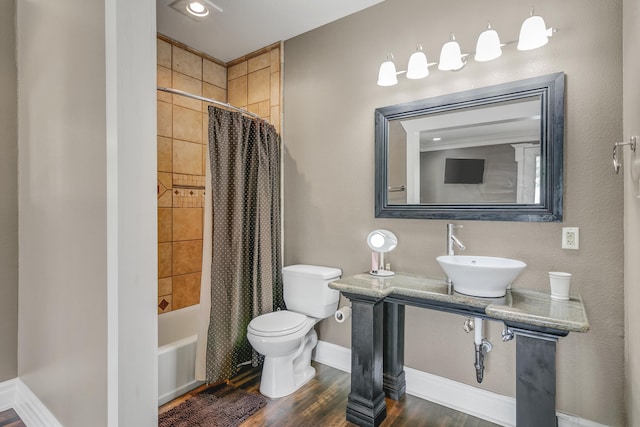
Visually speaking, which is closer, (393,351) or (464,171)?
(464,171)

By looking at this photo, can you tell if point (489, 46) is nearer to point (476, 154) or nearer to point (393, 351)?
point (476, 154)

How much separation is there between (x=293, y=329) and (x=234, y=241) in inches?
27.4

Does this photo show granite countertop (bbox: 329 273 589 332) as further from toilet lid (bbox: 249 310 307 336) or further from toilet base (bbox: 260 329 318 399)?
toilet base (bbox: 260 329 318 399)

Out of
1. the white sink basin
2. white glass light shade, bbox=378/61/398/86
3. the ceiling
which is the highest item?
the ceiling

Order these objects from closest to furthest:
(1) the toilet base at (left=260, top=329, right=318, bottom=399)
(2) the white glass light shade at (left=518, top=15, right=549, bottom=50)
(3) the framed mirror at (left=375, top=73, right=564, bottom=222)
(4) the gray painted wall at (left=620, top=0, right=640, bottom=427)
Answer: (4) the gray painted wall at (left=620, top=0, right=640, bottom=427) → (2) the white glass light shade at (left=518, top=15, right=549, bottom=50) → (3) the framed mirror at (left=375, top=73, right=564, bottom=222) → (1) the toilet base at (left=260, top=329, right=318, bottom=399)

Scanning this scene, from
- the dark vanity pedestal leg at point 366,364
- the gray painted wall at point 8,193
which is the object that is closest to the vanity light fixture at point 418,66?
the dark vanity pedestal leg at point 366,364

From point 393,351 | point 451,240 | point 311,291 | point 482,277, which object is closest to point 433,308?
point 482,277

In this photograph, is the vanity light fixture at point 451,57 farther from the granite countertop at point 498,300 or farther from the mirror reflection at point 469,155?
the granite countertop at point 498,300

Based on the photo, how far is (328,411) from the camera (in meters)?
2.00

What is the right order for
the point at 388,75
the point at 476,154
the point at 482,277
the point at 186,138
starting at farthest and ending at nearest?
1. the point at 186,138
2. the point at 388,75
3. the point at 476,154
4. the point at 482,277

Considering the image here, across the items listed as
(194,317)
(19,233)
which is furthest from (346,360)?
(19,233)

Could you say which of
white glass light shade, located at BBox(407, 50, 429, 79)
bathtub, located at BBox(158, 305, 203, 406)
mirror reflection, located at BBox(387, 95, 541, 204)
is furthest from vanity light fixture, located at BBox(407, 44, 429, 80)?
bathtub, located at BBox(158, 305, 203, 406)

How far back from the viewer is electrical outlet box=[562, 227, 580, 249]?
5.59ft

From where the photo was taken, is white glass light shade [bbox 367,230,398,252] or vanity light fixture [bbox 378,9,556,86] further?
white glass light shade [bbox 367,230,398,252]
